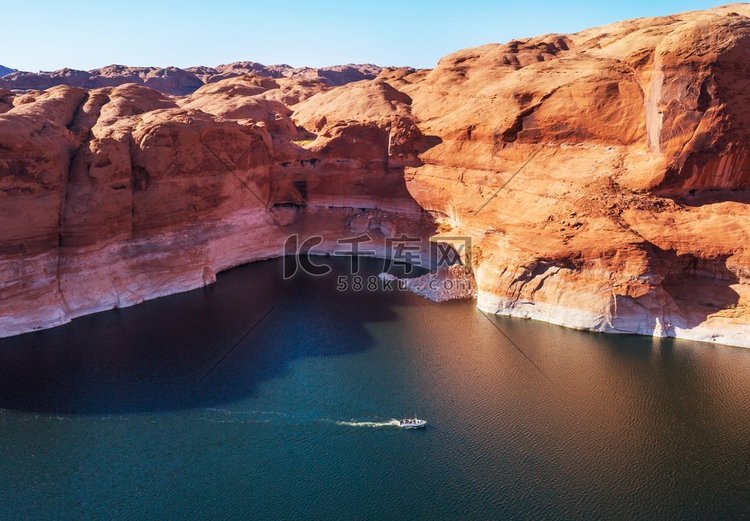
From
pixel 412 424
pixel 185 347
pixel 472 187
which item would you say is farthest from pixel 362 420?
pixel 472 187

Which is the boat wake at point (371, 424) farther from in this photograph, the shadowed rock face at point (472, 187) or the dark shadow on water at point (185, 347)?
the shadowed rock face at point (472, 187)

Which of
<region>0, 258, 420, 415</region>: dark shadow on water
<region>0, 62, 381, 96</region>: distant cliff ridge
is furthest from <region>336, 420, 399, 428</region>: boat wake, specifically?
<region>0, 62, 381, 96</region>: distant cliff ridge

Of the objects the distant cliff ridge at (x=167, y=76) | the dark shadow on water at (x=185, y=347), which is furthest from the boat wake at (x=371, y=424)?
the distant cliff ridge at (x=167, y=76)

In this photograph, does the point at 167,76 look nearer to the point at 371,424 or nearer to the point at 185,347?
the point at 185,347

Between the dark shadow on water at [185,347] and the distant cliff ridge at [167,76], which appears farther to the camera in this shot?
the distant cliff ridge at [167,76]

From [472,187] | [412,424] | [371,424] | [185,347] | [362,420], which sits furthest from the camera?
[472,187]

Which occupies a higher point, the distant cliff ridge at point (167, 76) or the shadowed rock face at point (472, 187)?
the distant cliff ridge at point (167, 76)
